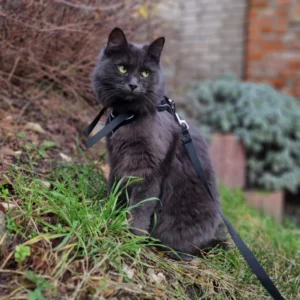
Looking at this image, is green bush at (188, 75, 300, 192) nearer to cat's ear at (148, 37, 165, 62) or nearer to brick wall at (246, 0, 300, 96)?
brick wall at (246, 0, 300, 96)

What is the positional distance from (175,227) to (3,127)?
147cm

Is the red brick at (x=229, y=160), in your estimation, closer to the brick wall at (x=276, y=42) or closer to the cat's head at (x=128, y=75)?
the brick wall at (x=276, y=42)

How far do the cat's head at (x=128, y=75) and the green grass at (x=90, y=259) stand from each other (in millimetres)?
452

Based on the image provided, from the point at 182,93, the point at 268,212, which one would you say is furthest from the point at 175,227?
the point at 182,93

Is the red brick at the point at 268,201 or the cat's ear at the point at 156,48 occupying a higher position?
the cat's ear at the point at 156,48

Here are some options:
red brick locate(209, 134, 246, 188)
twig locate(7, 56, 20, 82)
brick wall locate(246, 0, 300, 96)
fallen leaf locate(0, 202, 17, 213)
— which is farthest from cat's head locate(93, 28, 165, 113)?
brick wall locate(246, 0, 300, 96)

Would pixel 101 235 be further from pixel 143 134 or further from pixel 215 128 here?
pixel 215 128

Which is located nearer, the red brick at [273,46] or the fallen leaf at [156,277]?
the fallen leaf at [156,277]

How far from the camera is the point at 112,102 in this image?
212 centimetres

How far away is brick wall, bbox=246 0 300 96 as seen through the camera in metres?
5.94

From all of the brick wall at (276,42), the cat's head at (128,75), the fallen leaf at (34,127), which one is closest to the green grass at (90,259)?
the cat's head at (128,75)

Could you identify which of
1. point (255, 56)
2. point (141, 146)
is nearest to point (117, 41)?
point (141, 146)

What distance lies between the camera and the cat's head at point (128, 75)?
204 cm

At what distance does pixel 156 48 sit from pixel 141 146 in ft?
1.72
